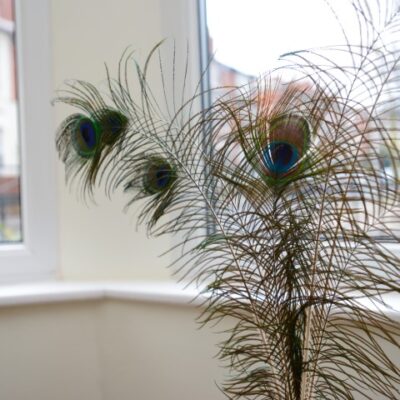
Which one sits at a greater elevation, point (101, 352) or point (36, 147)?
point (36, 147)

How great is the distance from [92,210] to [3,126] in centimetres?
46

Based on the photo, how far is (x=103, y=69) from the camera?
87.9 inches

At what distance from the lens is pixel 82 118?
1.54 meters

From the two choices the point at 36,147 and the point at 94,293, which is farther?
the point at 36,147

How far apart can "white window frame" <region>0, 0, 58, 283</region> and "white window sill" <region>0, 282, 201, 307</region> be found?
18 centimetres

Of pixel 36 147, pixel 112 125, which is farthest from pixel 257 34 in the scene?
pixel 36 147

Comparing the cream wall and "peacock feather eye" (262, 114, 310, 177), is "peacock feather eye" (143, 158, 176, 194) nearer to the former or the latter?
"peacock feather eye" (262, 114, 310, 177)

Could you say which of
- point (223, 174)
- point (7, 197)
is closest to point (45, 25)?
point (7, 197)

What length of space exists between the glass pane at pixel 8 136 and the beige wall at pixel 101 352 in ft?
1.41

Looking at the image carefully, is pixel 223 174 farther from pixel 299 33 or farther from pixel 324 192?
pixel 299 33

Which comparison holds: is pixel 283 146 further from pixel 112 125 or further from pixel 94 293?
pixel 94 293

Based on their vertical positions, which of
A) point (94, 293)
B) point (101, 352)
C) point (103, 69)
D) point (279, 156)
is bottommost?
point (101, 352)

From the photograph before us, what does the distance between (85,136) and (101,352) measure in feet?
2.90

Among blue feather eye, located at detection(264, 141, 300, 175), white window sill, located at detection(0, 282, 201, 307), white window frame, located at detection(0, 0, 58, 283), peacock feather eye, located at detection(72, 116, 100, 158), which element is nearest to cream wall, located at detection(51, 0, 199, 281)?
white window frame, located at detection(0, 0, 58, 283)
